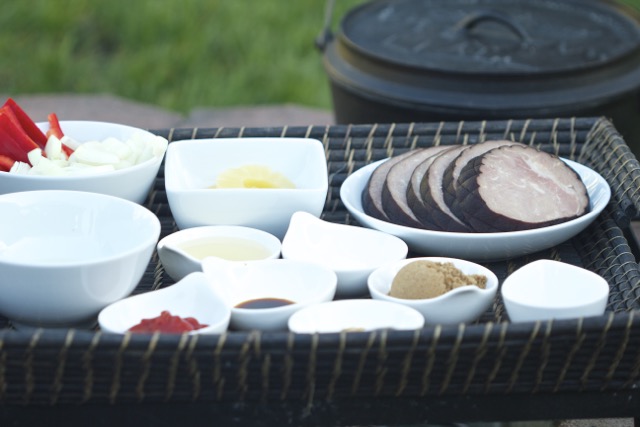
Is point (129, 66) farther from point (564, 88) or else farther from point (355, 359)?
point (355, 359)

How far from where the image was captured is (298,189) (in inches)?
74.5

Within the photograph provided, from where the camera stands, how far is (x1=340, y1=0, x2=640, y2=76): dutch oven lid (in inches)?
110

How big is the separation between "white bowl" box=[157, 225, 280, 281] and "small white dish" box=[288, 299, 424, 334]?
223 millimetres

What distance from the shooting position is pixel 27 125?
196cm

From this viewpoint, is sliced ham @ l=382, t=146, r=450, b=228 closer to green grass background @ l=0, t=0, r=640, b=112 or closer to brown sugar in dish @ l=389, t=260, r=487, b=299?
brown sugar in dish @ l=389, t=260, r=487, b=299

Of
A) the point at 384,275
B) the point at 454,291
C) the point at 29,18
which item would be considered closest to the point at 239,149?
the point at 384,275

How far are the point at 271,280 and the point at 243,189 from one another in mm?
237

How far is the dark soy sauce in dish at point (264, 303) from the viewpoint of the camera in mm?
1598

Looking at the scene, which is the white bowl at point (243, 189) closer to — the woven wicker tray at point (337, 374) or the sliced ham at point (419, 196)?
the sliced ham at point (419, 196)

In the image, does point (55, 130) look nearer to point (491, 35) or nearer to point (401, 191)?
point (401, 191)

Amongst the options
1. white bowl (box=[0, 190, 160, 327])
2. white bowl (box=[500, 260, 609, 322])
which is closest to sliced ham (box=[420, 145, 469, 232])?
white bowl (box=[500, 260, 609, 322])

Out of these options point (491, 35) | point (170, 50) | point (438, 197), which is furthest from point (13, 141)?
point (170, 50)

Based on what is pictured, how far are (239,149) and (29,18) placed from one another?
125 inches

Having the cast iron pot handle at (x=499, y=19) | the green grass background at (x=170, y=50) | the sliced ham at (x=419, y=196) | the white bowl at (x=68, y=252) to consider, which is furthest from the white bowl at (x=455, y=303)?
the green grass background at (x=170, y=50)
